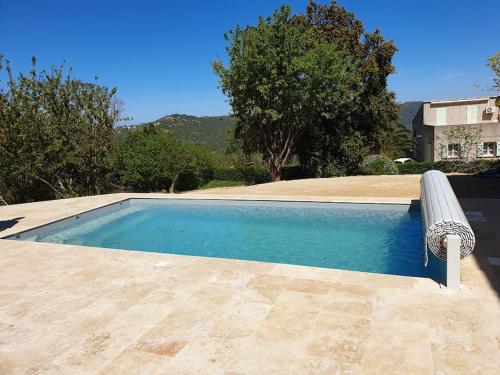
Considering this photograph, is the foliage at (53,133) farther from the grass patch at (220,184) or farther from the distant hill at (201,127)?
the distant hill at (201,127)

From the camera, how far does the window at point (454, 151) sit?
2452cm

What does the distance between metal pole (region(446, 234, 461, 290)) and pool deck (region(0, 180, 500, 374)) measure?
0.48ft

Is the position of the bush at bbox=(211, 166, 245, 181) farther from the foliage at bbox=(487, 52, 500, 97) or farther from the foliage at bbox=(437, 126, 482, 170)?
the foliage at bbox=(487, 52, 500, 97)

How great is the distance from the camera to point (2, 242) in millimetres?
7680

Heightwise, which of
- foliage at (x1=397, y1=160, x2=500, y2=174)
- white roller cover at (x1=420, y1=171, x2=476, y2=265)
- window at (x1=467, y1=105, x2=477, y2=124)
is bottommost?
foliage at (x1=397, y1=160, x2=500, y2=174)

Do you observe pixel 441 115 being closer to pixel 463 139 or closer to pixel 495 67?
pixel 463 139

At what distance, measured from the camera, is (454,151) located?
25016mm

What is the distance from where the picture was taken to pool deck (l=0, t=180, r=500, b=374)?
10.1 feet

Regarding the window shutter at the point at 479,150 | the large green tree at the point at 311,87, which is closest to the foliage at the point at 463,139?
the window shutter at the point at 479,150

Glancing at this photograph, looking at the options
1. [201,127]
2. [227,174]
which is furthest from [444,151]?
[201,127]

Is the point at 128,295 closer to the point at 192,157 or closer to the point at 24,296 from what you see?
the point at 24,296

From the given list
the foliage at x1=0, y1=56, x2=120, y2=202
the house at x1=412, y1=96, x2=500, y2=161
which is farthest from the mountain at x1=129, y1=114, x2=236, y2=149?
the foliage at x1=0, y1=56, x2=120, y2=202

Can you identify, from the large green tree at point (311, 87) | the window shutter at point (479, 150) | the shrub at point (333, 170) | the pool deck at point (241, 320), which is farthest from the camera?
the window shutter at point (479, 150)

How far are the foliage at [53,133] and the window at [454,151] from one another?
21.5 meters
